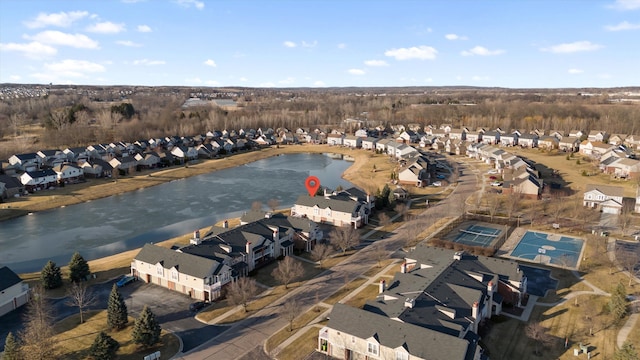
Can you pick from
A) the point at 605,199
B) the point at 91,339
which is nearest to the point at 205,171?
the point at 91,339

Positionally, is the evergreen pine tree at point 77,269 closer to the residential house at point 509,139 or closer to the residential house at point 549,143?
the residential house at point 549,143

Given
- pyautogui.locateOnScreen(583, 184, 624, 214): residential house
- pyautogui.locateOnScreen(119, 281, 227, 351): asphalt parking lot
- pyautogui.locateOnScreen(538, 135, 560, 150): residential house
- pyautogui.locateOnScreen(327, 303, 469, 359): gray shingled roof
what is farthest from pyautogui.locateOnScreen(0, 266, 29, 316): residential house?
pyautogui.locateOnScreen(538, 135, 560, 150): residential house

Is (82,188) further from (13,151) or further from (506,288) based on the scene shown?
(506,288)

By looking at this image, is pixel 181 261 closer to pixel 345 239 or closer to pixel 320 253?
pixel 320 253

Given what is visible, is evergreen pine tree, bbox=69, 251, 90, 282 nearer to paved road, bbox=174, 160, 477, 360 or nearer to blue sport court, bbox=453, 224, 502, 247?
paved road, bbox=174, 160, 477, 360

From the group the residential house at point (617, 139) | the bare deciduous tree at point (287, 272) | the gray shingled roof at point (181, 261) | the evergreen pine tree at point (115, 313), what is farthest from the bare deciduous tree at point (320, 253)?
the residential house at point (617, 139)
